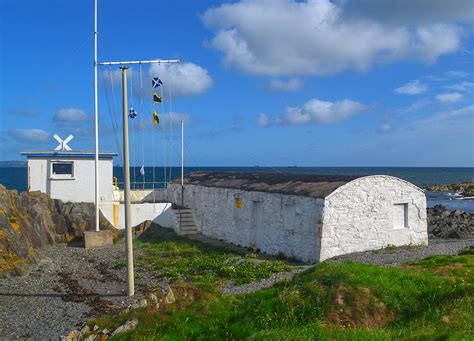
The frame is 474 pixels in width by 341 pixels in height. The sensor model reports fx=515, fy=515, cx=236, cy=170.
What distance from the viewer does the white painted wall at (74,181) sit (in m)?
28.0

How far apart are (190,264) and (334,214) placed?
586 cm

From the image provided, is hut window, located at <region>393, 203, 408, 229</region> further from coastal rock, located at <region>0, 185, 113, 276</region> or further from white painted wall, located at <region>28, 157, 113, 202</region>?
white painted wall, located at <region>28, 157, 113, 202</region>

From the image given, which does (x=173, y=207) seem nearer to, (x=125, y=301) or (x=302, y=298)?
(x=125, y=301)

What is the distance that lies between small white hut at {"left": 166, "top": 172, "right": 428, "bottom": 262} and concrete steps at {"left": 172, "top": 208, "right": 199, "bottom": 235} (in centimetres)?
389

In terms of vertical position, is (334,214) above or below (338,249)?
above

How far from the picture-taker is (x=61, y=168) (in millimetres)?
28500

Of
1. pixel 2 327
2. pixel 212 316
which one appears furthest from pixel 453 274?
pixel 2 327

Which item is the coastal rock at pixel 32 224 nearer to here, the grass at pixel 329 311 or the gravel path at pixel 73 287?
the gravel path at pixel 73 287

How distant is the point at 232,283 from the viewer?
15953 millimetres

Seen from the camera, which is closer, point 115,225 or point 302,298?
point 302,298

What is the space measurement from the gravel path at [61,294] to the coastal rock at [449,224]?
18.0m

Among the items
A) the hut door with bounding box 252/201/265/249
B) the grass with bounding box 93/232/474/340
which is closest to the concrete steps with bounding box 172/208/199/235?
the hut door with bounding box 252/201/265/249

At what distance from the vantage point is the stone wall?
2023 cm

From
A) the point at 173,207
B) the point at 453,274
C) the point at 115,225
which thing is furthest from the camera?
the point at 173,207
